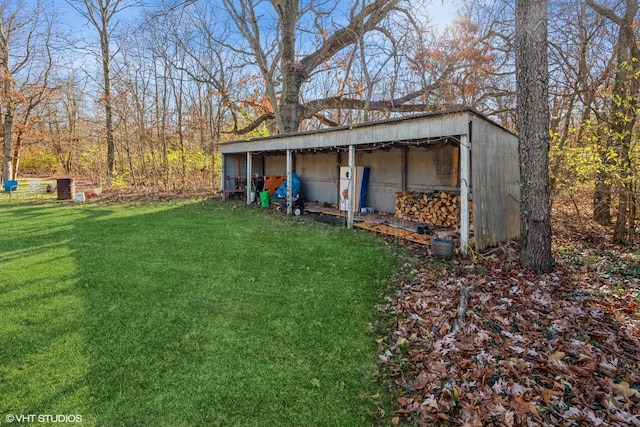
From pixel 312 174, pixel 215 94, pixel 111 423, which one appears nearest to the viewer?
pixel 111 423

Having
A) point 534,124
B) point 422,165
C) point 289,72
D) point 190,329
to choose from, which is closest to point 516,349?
point 190,329

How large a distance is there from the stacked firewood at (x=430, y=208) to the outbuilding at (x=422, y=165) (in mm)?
46

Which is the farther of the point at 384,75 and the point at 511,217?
the point at 384,75

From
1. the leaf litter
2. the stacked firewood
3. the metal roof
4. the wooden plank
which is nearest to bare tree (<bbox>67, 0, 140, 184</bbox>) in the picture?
the metal roof

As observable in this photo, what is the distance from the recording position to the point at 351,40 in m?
14.3

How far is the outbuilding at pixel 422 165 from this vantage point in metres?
5.68

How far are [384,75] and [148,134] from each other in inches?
Answer: 457

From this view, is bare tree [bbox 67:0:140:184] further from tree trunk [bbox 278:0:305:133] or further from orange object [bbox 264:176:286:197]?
orange object [bbox 264:176:286:197]

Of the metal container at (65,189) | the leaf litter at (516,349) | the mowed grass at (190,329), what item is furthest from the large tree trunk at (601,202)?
the metal container at (65,189)

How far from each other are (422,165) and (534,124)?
150 inches

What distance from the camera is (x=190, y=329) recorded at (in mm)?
3371

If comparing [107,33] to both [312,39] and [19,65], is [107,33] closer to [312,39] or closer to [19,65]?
[19,65]

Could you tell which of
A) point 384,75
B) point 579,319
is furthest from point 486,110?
point 579,319

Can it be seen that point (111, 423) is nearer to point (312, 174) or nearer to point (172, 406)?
point (172, 406)
